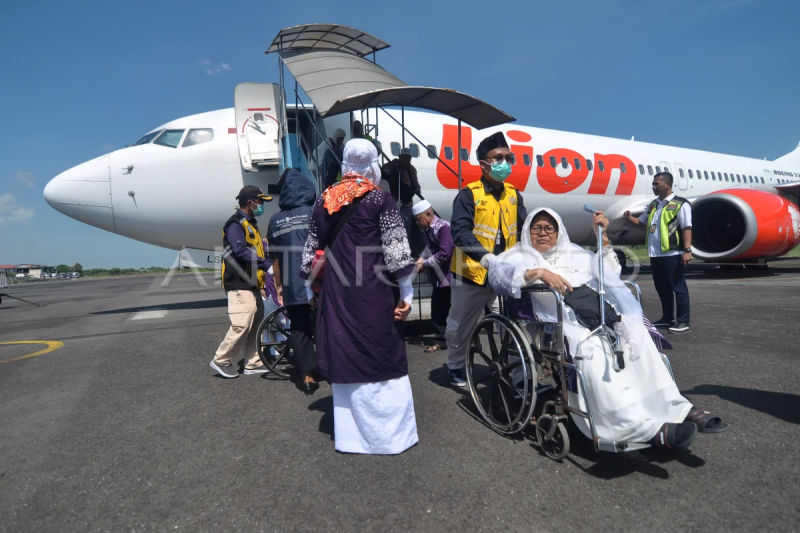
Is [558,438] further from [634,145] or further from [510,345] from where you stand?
[634,145]

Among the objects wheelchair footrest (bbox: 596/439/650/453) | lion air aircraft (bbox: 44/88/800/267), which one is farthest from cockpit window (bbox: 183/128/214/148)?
wheelchair footrest (bbox: 596/439/650/453)

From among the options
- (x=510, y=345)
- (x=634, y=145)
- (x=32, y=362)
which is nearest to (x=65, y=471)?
(x=510, y=345)

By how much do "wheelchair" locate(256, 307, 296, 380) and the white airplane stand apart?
85.6 inches

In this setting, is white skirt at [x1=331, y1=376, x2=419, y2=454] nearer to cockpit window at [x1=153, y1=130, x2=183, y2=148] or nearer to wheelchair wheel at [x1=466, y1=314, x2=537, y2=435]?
wheelchair wheel at [x1=466, y1=314, x2=537, y2=435]

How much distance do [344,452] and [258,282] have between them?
88.8 inches

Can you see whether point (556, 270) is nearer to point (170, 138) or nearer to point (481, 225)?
point (481, 225)

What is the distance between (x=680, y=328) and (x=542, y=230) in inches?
137

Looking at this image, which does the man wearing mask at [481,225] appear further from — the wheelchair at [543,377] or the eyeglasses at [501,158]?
the wheelchair at [543,377]

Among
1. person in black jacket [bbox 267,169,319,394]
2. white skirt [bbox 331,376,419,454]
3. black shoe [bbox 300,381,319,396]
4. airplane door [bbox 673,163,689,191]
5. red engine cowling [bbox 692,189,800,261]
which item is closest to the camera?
white skirt [bbox 331,376,419,454]

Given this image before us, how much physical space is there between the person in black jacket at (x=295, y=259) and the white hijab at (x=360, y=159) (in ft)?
4.13

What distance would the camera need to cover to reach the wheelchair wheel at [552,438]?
93.5 inches

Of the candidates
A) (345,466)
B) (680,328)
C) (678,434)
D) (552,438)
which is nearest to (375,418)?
(345,466)

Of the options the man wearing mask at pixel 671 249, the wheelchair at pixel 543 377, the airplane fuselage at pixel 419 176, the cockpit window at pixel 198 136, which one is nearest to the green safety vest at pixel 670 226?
the man wearing mask at pixel 671 249

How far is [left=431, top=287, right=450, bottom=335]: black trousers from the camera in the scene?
5.30 metres
